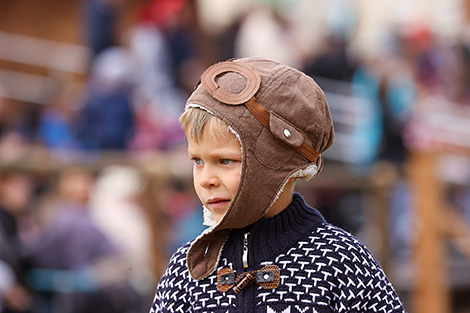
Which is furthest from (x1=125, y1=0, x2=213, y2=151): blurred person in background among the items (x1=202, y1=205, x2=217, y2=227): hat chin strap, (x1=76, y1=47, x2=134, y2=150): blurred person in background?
(x1=202, y1=205, x2=217, y2=227): hat chin strap

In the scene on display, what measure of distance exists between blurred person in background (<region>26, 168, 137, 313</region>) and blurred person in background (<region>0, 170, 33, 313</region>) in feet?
0.43

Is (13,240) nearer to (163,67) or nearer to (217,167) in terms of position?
(163,67)

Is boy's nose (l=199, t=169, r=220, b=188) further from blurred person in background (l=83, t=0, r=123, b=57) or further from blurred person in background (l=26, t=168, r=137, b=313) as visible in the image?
blurred person in background (l=83, t=0, r=123, b=57)

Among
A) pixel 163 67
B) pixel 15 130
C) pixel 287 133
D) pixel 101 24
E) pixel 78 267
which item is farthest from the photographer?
pixel 163 67

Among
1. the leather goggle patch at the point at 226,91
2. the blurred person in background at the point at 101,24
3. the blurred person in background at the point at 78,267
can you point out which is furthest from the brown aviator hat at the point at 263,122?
the blurred person in background at the point at 101,24

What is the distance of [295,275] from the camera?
1.66 metres

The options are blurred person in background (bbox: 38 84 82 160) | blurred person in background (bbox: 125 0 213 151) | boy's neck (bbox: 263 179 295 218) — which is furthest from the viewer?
blurred person in background (bbox: 125 0 213 151)

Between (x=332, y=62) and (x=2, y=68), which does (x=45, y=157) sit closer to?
(x=332, y=62)

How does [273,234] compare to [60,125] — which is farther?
[60,125]

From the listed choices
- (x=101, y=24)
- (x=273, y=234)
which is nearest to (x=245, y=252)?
(x=273, y=234)

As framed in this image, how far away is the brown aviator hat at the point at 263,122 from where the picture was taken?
5.40 feet

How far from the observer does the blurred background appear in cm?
512

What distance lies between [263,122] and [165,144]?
18.9ft

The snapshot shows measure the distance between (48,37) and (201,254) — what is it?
8.30 m
